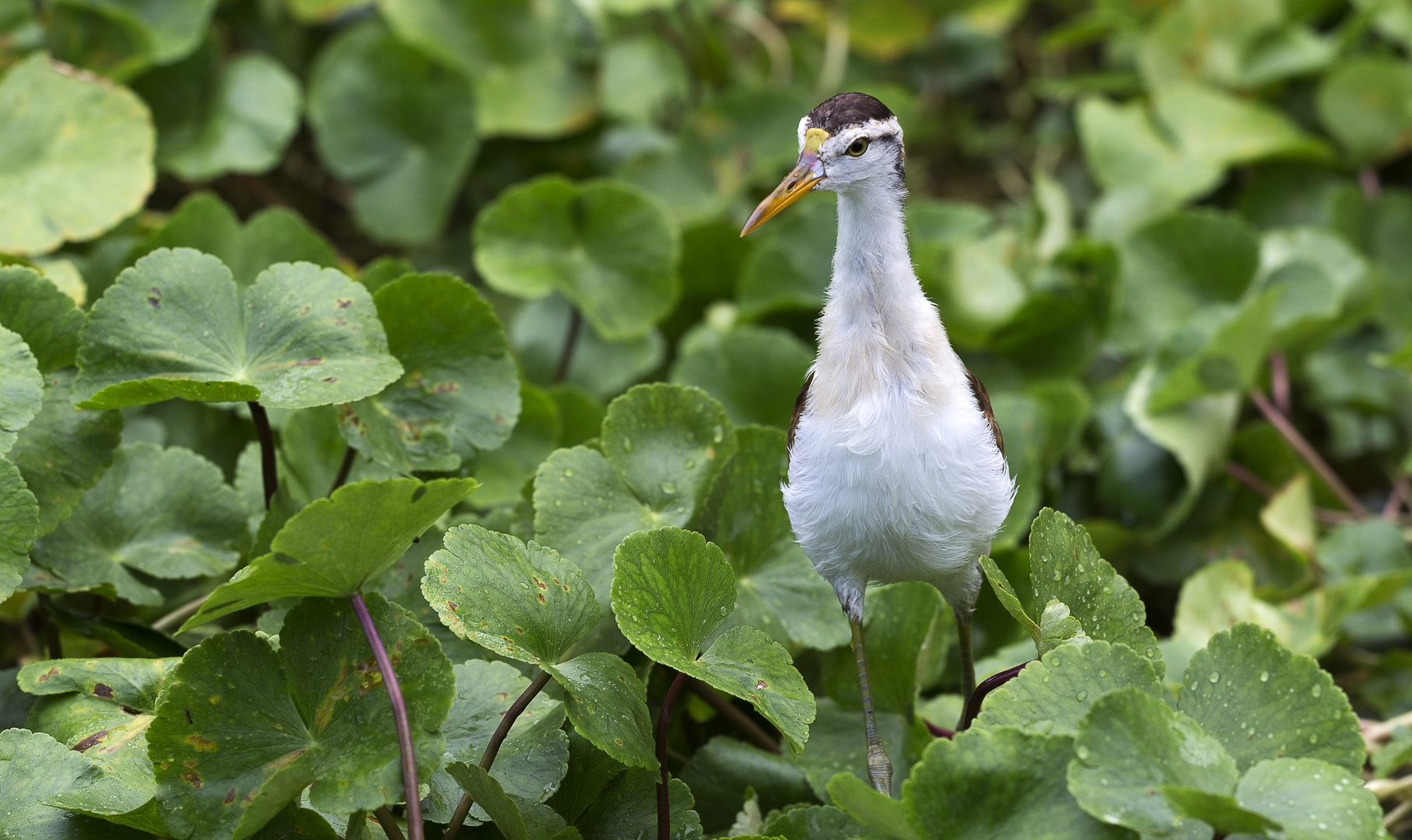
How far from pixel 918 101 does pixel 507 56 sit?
1.42m

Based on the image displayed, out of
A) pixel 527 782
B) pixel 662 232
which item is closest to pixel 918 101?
pixel 662 232

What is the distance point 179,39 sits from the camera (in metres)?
2.75

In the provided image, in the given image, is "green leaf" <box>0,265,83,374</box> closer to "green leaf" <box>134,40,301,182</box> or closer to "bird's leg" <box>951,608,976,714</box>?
"bird's leg" <box>951,608,976,714</box>

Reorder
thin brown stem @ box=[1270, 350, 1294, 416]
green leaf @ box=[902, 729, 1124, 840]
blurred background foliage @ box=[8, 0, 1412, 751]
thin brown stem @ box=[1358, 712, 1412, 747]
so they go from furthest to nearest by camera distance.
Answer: thin brown stem @ box=[1270, 350, 1294, 416], blurred background foliage @ box=[8, 0, 1412, 751], thin brown stem @ box=[1358, 712, 1412, 747], green leaf @ box=[902, 729, 1124, 840]

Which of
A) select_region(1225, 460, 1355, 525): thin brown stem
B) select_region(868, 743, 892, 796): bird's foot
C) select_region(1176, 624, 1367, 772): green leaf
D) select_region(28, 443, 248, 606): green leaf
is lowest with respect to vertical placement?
select_region(1225, 460, 1355, 525): thin brown stem

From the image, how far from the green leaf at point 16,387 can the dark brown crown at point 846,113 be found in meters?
0.94

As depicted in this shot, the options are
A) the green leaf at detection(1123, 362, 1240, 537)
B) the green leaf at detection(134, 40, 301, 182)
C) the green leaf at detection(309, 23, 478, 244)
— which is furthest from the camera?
the green leaf at detection(309, 23, 478, 244)

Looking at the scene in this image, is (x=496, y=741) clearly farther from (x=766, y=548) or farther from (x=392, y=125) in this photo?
(x=392, y=125)

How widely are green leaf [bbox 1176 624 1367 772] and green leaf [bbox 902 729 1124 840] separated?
7.9 inches

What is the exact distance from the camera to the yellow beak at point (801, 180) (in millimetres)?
1346

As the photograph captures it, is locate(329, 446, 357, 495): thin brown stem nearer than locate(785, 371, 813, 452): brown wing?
No

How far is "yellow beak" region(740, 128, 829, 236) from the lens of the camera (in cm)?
135

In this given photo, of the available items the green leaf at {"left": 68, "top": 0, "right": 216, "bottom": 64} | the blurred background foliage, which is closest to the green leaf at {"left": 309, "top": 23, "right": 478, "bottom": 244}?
the blurred background foliage

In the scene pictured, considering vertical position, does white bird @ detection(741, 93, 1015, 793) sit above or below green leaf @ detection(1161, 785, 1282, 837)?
above
